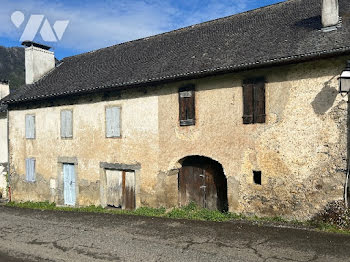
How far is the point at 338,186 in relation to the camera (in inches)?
282

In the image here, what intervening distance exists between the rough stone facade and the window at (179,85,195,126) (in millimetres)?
173

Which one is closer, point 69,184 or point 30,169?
point 69,184

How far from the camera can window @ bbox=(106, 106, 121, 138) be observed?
35.3 feet

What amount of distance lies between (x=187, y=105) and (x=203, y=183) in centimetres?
255

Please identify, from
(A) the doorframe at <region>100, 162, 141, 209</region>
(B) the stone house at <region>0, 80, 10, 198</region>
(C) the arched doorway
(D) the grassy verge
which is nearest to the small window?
(D) the grassy verge

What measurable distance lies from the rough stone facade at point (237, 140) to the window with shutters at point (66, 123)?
23 cm

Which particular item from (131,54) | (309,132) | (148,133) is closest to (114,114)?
(148,133)

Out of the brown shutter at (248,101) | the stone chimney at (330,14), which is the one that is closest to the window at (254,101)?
the brown shutter at (248,101)

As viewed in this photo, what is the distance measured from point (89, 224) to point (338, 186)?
266 inches

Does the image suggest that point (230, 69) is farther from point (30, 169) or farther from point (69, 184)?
point (30, 169)

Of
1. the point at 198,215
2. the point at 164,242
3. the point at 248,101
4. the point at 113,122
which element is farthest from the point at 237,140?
the point at 113,122

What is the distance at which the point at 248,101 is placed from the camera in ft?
27.2

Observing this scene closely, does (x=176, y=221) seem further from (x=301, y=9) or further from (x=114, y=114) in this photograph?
(x=301, y=9)

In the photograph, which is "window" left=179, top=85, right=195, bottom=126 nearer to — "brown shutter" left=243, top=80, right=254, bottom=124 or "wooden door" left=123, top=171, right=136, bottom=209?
"brown shutter" left=243, top=80, right=254, bottom=124
